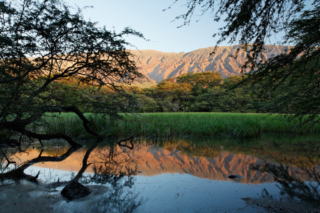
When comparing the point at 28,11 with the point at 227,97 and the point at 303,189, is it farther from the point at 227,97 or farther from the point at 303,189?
the point at 227,97

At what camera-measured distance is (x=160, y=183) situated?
10.6ft

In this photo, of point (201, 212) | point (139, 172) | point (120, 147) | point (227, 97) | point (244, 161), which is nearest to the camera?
point (201, 212)

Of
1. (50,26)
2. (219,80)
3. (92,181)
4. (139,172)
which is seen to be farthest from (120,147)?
(219,80)

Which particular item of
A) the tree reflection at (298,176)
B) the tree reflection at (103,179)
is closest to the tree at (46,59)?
the tree reflection at (103,179)

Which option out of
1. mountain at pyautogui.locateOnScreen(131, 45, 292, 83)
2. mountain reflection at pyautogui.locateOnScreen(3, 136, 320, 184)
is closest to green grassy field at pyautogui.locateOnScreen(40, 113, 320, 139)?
mountain reflection at pyautogui.locateOnScreen(3, 136, 320, 184)

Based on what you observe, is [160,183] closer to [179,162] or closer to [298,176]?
[179,162]

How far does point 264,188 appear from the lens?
9.64 ft

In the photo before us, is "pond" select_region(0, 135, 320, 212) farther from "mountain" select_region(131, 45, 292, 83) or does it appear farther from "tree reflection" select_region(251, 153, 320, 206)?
"mountain" select_region(131, 45, 292, 83)

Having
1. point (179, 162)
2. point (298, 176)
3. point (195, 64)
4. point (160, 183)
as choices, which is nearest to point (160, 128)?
point (179, 162)

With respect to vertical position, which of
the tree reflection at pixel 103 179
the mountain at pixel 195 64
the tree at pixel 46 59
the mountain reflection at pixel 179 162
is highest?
the mountain at pixel 195 64

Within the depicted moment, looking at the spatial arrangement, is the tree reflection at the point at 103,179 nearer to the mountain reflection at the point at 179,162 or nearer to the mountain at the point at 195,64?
the mountain reflection at the point at 179,162

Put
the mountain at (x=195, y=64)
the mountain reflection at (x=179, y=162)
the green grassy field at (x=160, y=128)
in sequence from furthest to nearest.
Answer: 1. the mountain at (x=195, y=64)
2. the green grassy field at (x=160, y=128)
3. the mountain reflection at (x=179, y=162)

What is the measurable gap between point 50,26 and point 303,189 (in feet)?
16.4

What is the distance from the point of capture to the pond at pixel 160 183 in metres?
2.31
